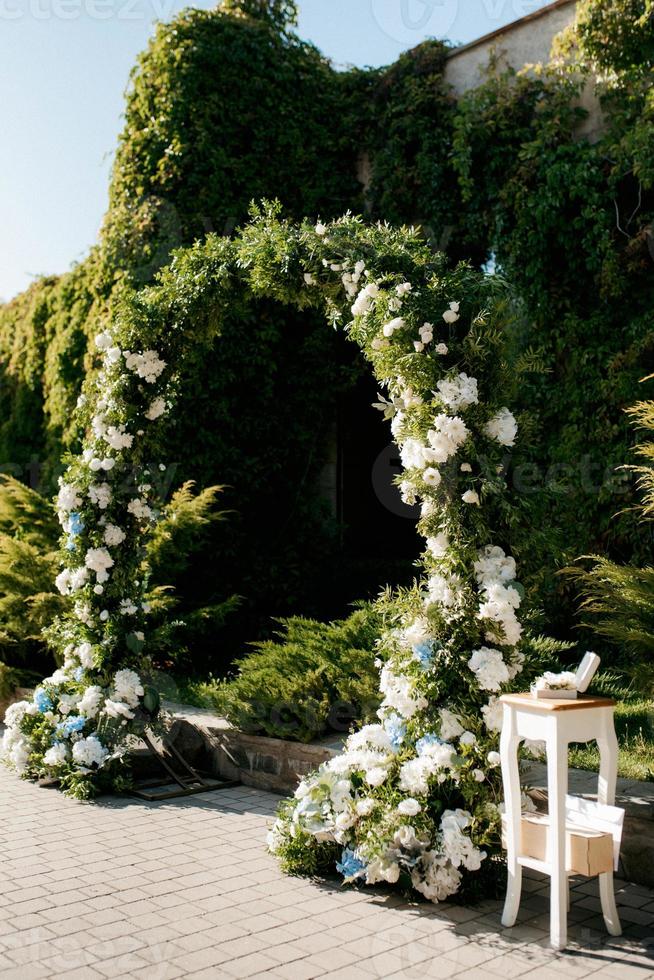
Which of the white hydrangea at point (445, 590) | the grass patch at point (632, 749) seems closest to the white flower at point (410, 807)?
the white hydrangea at point (445, 590)

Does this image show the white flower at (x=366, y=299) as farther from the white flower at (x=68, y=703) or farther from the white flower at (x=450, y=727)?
the white flower at (x=68, y=703)

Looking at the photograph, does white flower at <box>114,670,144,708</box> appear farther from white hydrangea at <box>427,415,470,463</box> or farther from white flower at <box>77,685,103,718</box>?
white hydrangea at <box>427,415,470,463</box>

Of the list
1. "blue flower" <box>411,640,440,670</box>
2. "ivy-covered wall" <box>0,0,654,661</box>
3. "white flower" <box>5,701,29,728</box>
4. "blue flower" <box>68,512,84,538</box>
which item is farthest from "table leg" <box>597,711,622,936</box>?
"ivy-covered wall" <box>0,0,654,661</box>

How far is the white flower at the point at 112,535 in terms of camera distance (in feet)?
21.2

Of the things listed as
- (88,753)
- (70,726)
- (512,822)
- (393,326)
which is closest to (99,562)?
(70,726)

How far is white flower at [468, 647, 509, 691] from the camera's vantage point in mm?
4352

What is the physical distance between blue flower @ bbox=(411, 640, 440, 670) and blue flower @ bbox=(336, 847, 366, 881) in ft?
2.96

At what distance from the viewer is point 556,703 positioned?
12.5 feet

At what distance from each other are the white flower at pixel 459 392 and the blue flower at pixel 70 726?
3.32 meters

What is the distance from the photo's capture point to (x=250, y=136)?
10102 mm

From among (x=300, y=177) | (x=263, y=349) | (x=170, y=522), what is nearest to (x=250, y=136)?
(x=300, y=177)

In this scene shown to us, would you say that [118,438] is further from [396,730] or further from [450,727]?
[450,727]

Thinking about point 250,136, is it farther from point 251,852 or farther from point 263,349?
point 251,852

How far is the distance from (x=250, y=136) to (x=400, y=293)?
614 cm
